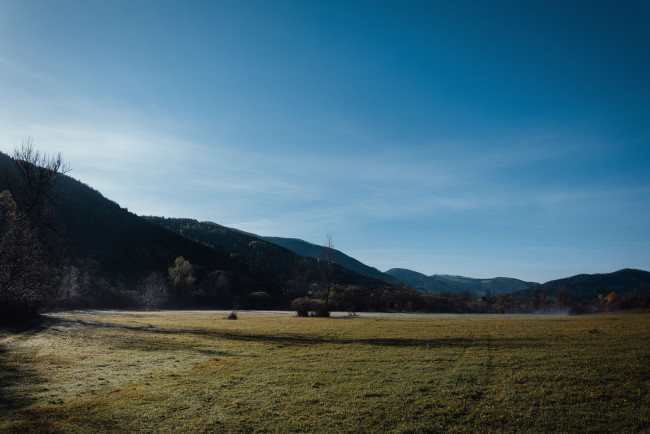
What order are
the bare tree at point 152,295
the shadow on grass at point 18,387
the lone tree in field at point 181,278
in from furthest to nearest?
the lone tree in field at point 181,278
the bare tree at point 152,295
the shadow on grass at point 18,387

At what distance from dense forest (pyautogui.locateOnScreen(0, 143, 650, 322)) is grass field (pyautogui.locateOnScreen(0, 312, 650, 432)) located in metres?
16.9

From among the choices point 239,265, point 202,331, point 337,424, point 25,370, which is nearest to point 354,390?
point 337,424

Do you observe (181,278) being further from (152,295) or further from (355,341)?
(355,341)

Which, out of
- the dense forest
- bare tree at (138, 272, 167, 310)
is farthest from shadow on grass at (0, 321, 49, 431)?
bare tree at (138, 272, 167, 310)

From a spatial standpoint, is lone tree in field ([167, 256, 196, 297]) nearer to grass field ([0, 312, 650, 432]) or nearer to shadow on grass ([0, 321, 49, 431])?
grass field ([0, 312, 650, 432])

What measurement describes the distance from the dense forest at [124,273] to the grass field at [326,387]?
1687 cm

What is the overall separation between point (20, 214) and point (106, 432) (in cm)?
3953

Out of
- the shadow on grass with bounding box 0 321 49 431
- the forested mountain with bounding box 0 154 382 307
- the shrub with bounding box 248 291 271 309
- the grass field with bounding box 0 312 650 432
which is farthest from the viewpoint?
the shrub with bounding box 248 291 271 309

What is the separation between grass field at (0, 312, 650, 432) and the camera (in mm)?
10516

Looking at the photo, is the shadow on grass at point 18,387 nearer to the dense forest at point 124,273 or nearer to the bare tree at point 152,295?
the dense forest at point 124,273

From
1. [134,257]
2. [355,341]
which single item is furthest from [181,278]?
[355,341]

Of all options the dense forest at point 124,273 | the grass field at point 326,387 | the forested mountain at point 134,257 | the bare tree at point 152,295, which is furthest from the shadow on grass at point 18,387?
the forested mountain at point 134,257

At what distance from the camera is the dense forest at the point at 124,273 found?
3751cm

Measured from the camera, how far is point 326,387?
46.7ft
